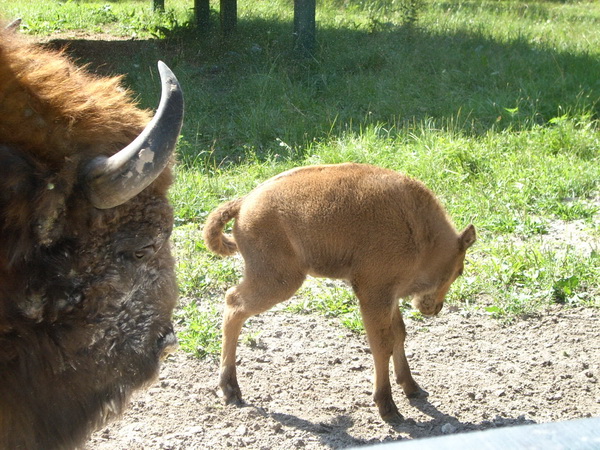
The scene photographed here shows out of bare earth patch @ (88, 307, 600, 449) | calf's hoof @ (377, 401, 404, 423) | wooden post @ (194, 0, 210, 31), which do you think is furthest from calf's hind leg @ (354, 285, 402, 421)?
wooden post @ (194, 0, 210, 31)

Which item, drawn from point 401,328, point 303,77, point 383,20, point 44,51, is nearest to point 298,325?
point 401,328

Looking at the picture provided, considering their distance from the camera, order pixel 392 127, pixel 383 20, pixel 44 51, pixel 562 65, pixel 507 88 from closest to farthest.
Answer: pixel 44 51 → pixel 392 127 → pixel 507 88 → pixel 562 65 → pixel 383 20

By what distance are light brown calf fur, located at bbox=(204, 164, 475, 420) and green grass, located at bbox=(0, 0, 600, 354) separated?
2.43ft

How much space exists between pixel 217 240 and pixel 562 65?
26.1 feet

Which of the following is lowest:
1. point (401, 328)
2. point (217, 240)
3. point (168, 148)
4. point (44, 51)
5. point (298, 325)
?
point (298, 325)

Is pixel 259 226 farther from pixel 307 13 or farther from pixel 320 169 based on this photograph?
pixel 307 13

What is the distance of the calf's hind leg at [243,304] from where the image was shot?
4441 millimetres

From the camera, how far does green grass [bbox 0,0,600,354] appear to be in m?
5.86

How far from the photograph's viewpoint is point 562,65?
11.1 m

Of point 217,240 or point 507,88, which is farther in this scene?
point 507,88

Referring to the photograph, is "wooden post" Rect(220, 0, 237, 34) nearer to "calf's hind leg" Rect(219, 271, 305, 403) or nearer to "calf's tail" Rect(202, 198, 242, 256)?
"calf's tail" Rect(202, 198, 242, 256)

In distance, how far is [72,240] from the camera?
8.85ft

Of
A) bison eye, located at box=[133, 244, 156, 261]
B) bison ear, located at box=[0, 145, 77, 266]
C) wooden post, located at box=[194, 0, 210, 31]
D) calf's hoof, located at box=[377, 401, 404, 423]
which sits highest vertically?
bison ear, located at box=[0, 145, 77, 266]

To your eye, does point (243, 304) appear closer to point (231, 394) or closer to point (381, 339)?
point (231, 394)
